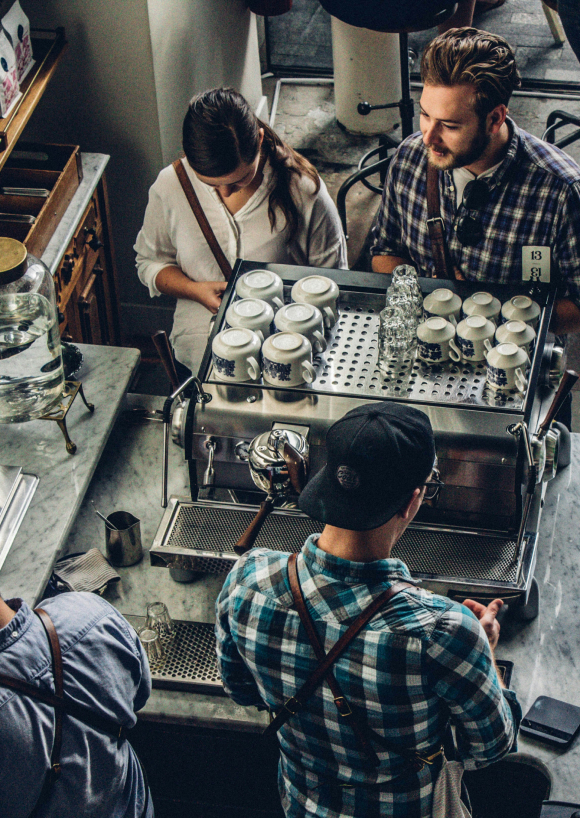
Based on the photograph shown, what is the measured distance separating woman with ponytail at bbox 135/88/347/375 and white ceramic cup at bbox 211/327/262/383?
0.53 metres

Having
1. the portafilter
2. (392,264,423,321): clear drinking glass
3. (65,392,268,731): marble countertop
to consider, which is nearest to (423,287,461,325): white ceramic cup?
(392,264,423,321): clear drinking glass

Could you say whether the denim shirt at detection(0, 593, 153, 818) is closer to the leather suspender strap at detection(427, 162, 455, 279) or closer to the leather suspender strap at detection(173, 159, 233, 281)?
the leather suspender strap at detection(173, 159, 233, 281)

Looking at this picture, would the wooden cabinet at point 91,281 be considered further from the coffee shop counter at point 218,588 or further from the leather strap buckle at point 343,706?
the leather strap buckle at point 343,706

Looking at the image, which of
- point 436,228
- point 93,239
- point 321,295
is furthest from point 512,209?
point 93,239

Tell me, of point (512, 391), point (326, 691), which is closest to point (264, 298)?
point (512, 391)

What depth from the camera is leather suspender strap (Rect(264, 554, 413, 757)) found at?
1437 millimetres

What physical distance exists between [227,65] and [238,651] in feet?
11.4

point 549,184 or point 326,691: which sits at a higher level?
point 549,184

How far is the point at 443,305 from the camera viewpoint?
7.20 ft

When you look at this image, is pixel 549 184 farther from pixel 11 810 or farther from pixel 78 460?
pixel 11 810

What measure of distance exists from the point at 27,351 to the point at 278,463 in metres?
0.92

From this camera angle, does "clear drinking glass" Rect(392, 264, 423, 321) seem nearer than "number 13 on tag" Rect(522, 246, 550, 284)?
Yes

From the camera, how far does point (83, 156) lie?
357cm

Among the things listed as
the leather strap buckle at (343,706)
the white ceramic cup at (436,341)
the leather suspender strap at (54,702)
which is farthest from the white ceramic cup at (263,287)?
the leather strap buckle at (343,706)
